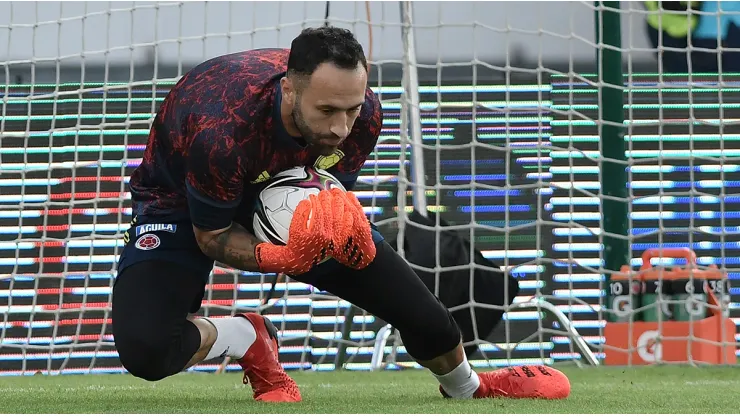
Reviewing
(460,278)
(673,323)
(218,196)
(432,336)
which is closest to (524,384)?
(432,336)

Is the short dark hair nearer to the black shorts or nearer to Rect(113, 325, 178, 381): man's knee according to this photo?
the black shorts

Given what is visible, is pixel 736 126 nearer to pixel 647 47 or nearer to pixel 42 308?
pixel 647 47

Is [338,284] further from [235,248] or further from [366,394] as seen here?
[366,394]

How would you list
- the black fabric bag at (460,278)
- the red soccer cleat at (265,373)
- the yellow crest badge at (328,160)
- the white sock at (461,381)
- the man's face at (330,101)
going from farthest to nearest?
the black fabric bag at (460,278)
the red soccer cleat at (265,373)
the white sock at (461,381)
the yellow crest badge at (328,160)
the man's face at (330,101)

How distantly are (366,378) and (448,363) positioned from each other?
1.56 meters

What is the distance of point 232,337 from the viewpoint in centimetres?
329

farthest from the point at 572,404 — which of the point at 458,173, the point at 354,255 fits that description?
the point at 458,173

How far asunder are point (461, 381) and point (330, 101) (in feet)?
3.56

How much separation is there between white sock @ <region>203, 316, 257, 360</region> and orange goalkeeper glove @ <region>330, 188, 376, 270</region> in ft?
2.16

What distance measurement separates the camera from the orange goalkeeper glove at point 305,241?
2627mm

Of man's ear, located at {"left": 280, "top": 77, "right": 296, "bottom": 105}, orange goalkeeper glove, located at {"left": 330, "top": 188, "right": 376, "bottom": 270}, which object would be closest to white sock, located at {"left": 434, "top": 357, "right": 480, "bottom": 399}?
orange goalkeeper glove, located at {"left": 330, "top": 188, "right": 376, "bottom": 270}

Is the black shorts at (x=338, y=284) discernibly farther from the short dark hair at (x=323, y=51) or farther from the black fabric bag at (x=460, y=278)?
the black fabric bag at (x=460, y=278)

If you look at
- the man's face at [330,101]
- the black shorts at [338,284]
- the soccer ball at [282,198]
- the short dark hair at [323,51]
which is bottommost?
the black shorts at [338,284]

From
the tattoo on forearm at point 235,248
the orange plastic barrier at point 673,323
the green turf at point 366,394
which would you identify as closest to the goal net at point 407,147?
the orange plastic barrier at point 673,323
